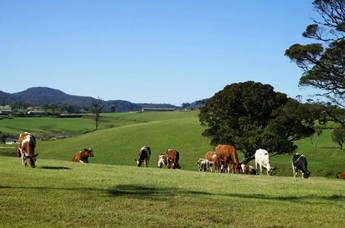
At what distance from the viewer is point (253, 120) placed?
55875 millimetres

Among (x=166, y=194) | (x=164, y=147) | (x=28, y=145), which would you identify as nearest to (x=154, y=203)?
(x=166, y=194)

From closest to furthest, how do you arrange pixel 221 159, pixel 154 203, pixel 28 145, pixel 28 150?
pixel 154 203 → pixel 28 150 → pixel 28 145 → pixel 221 159

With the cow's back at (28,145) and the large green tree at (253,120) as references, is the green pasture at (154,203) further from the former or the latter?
the large green tree at (253,120)

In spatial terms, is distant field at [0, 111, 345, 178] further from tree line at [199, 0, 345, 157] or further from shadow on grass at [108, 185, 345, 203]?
shadow on grass at [108, 185, 345, 203]

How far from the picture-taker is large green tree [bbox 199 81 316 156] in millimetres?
52281

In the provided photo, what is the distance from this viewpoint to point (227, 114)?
56.7 m

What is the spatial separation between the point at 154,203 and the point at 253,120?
42.0 metres

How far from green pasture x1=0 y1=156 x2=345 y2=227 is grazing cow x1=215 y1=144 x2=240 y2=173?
14.4m

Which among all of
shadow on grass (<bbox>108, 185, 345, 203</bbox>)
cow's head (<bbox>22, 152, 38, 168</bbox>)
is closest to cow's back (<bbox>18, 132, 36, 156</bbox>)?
cow's head (<bbox>22, 152, 38, 168</bbox>)

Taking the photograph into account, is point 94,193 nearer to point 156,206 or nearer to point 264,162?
point 156,206

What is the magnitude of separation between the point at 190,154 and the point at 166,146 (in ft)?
33.0

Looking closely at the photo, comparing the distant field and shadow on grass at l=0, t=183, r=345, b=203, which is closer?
shadow on grass at l=0, t=183, r=345, b=203

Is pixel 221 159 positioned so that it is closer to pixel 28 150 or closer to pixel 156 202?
pixel 28 150

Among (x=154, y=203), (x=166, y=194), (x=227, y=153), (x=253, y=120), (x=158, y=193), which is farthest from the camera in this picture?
(x=253, y=120)
